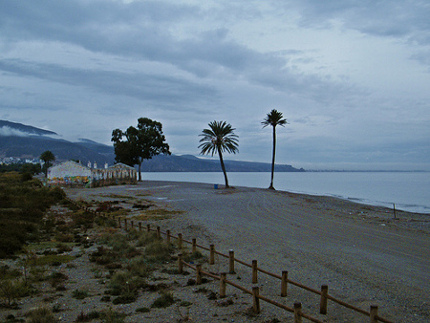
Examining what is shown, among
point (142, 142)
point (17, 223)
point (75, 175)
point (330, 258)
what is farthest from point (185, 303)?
point (142, 142)

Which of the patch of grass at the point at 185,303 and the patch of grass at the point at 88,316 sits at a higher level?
the patch of grass at the point at 185,303

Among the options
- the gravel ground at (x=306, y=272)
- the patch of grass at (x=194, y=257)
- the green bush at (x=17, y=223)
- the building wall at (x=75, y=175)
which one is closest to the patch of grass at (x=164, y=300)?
the gravel ground at (x=306, y=272)

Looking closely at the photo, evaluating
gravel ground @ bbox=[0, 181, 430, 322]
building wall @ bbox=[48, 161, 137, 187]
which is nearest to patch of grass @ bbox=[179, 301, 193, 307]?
gravel ground @ bbox=[0, 181, 430, 322]

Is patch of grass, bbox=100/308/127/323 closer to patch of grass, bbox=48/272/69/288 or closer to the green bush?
patch of grass, bbox=48/272/69/288

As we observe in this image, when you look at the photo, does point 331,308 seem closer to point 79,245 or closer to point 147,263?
point 147,263

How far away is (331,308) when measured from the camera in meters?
7.64

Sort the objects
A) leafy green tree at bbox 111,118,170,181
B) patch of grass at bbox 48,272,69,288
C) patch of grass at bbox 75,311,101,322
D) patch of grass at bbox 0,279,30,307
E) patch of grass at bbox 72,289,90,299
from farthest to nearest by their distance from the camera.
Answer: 1. leafy green tree at bbox 111,118,170,181
2. patch of grass at bbox 48,272,69,288
3. patch of grass at bbox 72,289,90,299
4. patch of grass at bbox 0,279,30,307
5. patch of grass at bbox 75,311,101,322

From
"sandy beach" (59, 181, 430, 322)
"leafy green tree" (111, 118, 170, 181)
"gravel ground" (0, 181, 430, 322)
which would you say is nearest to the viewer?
"gravel ground" (0, 181, 430, 322)

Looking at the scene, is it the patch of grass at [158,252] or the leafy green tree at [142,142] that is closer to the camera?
the patch of grass at [158,252]

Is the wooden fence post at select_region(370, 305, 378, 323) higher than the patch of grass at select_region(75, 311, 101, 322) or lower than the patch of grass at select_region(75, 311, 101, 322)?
higher

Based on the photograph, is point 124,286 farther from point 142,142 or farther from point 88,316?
point 142,142

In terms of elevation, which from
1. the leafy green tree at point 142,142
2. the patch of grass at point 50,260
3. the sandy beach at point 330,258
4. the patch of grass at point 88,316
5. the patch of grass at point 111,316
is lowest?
the patch of grass at point 50,260

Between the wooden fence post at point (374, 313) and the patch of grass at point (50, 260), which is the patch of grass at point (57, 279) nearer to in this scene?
the patch of grass at point (50, 260)

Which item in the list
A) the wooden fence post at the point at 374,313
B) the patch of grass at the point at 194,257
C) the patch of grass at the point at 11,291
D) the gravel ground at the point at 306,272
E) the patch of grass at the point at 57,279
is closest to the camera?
the wooden fence post at the point at 374,313
